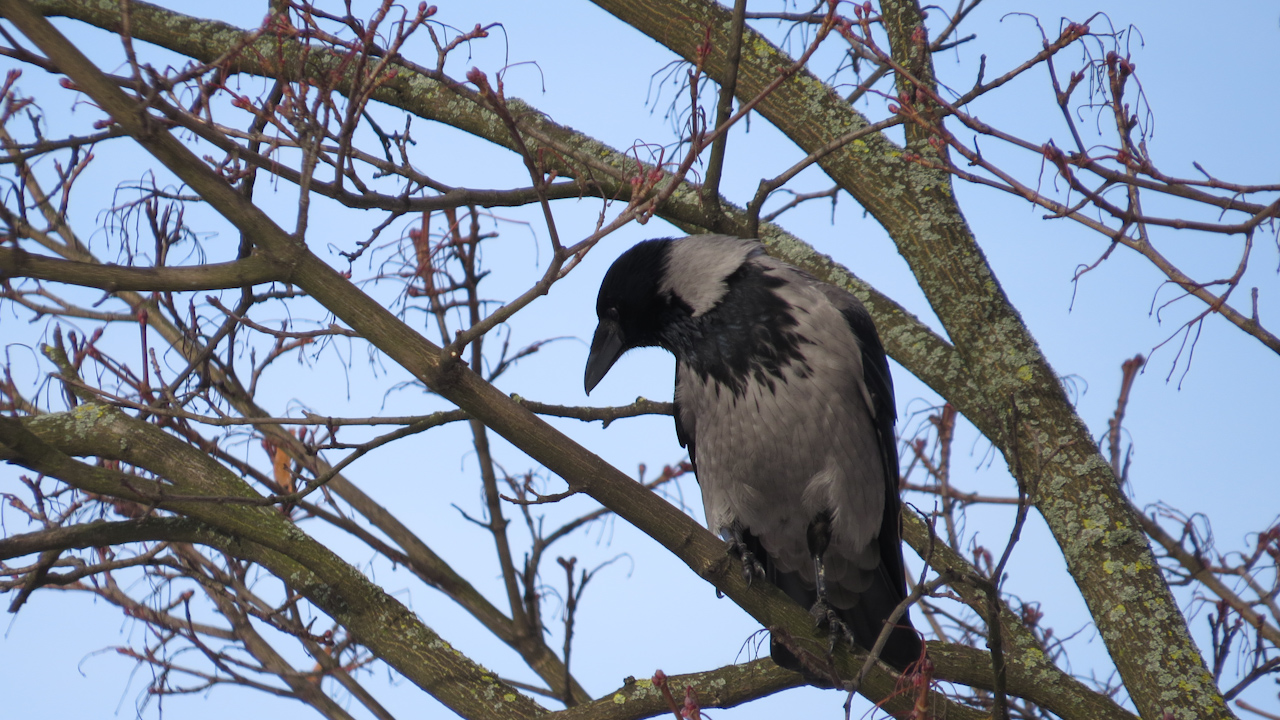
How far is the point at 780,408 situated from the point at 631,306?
685mm

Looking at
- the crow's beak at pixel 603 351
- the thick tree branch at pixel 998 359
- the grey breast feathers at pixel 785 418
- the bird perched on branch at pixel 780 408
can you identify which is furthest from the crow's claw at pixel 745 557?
the thick tree branch at pixel 998 359

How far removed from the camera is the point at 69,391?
4.00 meters

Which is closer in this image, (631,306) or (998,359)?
(631,306)

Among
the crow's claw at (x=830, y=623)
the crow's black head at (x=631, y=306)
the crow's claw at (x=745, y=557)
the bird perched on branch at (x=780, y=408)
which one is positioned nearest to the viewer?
the crow's claw at (x=830, y=623)

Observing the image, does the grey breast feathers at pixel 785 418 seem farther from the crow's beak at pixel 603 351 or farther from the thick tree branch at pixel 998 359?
the thick tree branch at pixel 998 359

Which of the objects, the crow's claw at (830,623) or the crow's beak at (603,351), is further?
the crow's beak at (603,351)

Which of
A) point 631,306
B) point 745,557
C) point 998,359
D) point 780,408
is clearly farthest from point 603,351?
point 998,359

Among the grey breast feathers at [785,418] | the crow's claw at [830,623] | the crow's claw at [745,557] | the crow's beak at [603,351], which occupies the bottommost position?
the crow's claw at [830,623]

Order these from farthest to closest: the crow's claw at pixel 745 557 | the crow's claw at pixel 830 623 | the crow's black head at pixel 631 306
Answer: the crow's black head at pixel 631 306 → the crow's claw at pixel 745 557 → the crow's claw at pixel 830 623

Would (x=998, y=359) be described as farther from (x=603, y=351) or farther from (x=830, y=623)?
(x=603, y=351)

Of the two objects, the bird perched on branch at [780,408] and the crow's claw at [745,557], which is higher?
the bird perched on branch at [780,408]

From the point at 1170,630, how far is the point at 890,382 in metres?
1.22

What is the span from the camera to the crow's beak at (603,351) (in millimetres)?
3816

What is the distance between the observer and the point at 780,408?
350 cm
